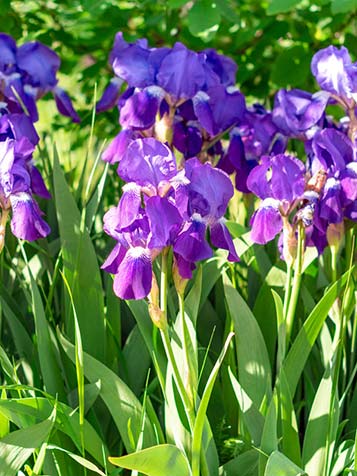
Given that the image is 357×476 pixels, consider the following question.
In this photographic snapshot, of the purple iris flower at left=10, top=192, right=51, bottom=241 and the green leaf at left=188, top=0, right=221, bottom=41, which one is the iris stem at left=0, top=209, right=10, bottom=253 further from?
the green leaf at left=188, top=0, right=221, bottom=41

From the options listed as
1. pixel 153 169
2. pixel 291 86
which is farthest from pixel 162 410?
pixel 291 86

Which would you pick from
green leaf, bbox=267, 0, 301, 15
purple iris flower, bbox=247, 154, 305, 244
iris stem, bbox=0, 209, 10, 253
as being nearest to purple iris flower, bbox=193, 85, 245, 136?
green leaf, bbox=267, 0, 301, 15

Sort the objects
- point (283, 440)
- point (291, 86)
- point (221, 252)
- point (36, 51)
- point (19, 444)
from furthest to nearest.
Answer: point (291, 86) < point (36, 51) < point (221, 252) < point (283, 440) < point (19, 444)

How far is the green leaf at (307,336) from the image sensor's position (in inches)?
54.2

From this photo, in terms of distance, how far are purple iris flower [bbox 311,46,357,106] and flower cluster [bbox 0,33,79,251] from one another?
63cm

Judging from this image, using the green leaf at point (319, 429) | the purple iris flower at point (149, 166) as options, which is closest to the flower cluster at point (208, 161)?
the purple iris flower at point (149, 166)

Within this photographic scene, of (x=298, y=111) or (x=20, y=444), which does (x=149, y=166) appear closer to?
(x=20, y=444)

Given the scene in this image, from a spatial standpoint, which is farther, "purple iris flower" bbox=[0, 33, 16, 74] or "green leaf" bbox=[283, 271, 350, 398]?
"purple iris flower" bbox=[0, 33, 16, 74]

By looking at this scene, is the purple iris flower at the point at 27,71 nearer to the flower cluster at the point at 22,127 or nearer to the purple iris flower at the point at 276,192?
the flower cluster at the point at 22,127

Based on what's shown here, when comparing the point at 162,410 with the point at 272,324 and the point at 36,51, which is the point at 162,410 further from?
the point at 36,51

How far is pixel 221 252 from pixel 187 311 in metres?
0.23

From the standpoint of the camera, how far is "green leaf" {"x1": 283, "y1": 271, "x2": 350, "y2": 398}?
138cm

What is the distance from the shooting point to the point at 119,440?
5.22ft

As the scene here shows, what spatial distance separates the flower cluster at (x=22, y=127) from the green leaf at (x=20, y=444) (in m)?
0.31
